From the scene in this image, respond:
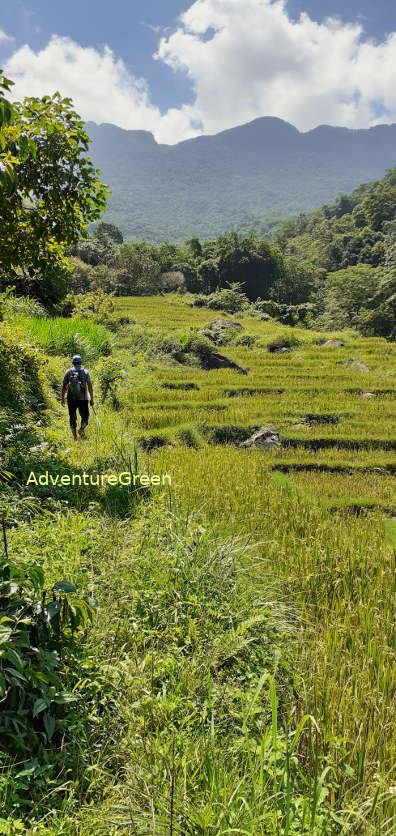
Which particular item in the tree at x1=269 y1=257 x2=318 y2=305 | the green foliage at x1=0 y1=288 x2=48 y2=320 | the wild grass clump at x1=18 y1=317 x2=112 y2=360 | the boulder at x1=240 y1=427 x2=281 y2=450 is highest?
the tree at x1=269 y1=257 x2=318 y2=305

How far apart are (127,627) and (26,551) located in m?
0.92

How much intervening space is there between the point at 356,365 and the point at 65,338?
1132cm

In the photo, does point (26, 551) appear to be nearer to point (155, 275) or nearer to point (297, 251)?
point (155, 275)

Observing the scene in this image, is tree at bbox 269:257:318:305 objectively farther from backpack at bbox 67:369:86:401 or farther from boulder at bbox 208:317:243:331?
backpack at bbox 67:369:86:401

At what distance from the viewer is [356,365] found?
681 inches

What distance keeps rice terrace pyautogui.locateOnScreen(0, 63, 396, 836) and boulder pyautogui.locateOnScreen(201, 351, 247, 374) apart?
5.21 m

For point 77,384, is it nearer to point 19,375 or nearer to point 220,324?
point 19,375

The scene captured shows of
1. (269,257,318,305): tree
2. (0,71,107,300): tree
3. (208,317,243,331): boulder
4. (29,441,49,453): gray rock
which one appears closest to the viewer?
(0,71,107,300): tree

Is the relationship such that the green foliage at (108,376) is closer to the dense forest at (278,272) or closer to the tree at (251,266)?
the dense forest at (278,272)

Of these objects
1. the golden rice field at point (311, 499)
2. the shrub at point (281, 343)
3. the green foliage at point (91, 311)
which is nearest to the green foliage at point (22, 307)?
the golden rice field at point (311, 499)

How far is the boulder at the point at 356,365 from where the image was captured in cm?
1698

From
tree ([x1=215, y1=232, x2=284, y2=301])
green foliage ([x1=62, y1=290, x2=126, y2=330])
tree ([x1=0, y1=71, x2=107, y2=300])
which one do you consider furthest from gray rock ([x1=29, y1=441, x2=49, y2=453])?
tree ([x1=215, y1=232, x2=284, y2=301])

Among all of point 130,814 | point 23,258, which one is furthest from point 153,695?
point 23,258

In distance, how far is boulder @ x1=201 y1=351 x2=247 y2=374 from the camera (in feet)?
55.0
